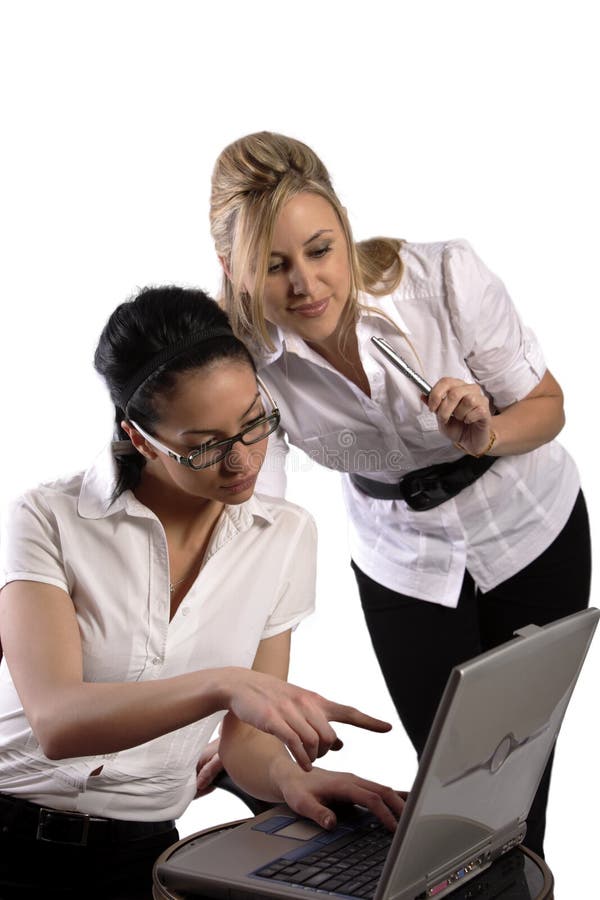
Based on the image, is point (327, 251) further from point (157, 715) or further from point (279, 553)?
point (157, 715)

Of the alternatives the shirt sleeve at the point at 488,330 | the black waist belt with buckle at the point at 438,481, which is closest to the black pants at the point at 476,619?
the black waist belt with buckle at the point at 438,481

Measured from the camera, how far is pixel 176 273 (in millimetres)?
3533

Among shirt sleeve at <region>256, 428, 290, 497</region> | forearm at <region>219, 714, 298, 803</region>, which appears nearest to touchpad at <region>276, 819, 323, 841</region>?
forearm at <region>219, 714, 298, 803</region>

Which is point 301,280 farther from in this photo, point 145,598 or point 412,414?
point 145,598

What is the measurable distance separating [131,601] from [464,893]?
25.0 inches

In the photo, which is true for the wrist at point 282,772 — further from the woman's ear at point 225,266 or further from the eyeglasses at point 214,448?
the woman's ear at point 225,266

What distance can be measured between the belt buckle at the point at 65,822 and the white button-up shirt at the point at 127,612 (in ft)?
0.09

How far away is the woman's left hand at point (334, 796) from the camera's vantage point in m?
1.39

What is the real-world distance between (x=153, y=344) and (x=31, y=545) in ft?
1.06

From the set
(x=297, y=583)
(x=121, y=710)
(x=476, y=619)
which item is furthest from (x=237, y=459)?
(x=476, y=619)

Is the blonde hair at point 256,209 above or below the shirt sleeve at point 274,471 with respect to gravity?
above

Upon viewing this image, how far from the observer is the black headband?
1.59 metres

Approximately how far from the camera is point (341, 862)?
127 cm

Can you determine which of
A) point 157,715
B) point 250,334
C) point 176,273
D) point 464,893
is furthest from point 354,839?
point 176,273
